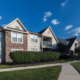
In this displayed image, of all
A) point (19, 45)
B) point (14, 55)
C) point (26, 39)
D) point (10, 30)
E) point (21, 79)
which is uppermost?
point (10, 30)

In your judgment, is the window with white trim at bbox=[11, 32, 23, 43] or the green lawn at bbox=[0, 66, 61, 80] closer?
the green lawn at bbox=[0, 66, 61, 80]

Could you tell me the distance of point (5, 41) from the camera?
1510 cm

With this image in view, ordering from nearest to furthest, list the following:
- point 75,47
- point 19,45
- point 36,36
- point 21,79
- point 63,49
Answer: point 21,79 → point 19,45 → point 36,36 → point 63,49 → point 75,47

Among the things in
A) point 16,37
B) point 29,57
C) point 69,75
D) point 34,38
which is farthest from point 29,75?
point 34,38

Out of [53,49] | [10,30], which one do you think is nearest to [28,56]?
[10,30]

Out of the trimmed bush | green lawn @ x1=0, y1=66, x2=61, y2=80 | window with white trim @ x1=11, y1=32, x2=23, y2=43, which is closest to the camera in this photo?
green lawn @ x1=0, y1=66, x2=61, y2=80

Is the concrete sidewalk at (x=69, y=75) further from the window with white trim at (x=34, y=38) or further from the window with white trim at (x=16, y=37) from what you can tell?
the window with white trim at (x=34, y=38)

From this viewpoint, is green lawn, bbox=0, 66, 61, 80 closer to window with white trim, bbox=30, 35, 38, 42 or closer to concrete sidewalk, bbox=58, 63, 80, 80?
concrete sidewalk, bbox=58, 63, 80, 80

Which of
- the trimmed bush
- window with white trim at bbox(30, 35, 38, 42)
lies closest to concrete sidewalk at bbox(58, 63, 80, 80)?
the trimmed bush

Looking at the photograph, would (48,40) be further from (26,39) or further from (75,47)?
(75,47)

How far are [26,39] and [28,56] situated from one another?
5.66 meters

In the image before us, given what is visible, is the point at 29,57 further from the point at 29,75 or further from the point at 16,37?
the point at 29,75

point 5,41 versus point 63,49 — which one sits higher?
point 5,41

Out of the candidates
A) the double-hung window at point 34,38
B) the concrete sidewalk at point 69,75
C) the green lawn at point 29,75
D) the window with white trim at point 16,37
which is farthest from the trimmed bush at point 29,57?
the concrete sidewalk at point 69,75
